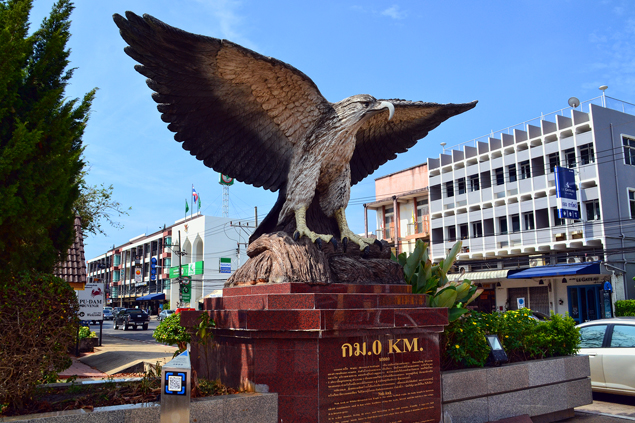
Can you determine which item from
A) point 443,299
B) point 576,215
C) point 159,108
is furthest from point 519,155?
point 159,108

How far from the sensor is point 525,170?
2709 centimetres

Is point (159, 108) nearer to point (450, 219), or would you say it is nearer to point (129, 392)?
point (129, 392)

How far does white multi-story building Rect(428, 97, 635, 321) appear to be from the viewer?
23016mm

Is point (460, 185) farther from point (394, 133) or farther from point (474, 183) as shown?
point (394, 133)

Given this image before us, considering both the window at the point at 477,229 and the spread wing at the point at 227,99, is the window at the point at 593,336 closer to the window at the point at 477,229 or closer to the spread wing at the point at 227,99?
the spread wing at the point at 227,99

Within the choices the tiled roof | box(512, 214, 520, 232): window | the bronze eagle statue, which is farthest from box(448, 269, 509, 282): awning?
the bronze eagle statue

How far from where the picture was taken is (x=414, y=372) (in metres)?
4.77

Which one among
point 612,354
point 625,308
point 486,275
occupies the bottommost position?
point 625,308

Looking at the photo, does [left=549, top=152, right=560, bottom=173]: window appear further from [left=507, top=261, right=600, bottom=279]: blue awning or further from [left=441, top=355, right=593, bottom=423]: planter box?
[left=441, top=355, right=593, bottom=423]: planter box

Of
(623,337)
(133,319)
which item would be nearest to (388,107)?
(623,337)

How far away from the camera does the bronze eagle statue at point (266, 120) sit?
16.5 ft

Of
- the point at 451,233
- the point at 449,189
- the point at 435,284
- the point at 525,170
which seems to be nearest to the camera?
the point at 435,284

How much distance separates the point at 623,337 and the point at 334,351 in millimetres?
5172

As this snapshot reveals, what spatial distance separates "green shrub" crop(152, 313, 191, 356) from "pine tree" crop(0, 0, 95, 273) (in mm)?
2160
